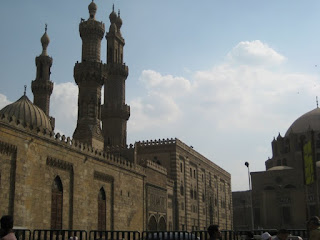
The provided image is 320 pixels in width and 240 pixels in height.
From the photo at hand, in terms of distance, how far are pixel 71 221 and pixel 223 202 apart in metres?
36.1

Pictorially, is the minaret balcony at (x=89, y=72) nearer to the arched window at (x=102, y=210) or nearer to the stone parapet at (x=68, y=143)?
the stone parapet at (x=68, y=143)

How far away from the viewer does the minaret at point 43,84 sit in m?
39.7

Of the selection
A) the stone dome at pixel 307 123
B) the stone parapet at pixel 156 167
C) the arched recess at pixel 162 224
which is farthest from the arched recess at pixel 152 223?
the stone dome at pixel 307 123

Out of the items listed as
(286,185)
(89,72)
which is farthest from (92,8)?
(286,185)

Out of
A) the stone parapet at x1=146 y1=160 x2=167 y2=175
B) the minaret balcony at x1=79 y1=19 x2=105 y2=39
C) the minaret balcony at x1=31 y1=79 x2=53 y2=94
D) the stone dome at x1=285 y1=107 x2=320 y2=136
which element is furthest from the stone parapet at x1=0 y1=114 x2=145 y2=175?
the stone dome at x1=285 y1=107 x2=320 y2=136

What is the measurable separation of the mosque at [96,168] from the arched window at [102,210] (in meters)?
0.06

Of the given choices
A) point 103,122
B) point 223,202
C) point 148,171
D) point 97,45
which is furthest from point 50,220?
point 223,202

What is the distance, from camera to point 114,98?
135ft

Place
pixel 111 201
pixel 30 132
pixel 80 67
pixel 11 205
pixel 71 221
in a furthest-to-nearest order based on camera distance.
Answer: pixel 80 67
pixel 111 201
pixel 71 221
pixel 30 132
pixel 11 205

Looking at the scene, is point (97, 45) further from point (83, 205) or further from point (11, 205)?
point (11, 205)

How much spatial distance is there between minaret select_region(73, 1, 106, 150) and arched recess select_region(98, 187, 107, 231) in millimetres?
5402

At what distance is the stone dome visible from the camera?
61.5 meters

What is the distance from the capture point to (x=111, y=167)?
2875 cm

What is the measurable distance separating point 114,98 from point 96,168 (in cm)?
1510
